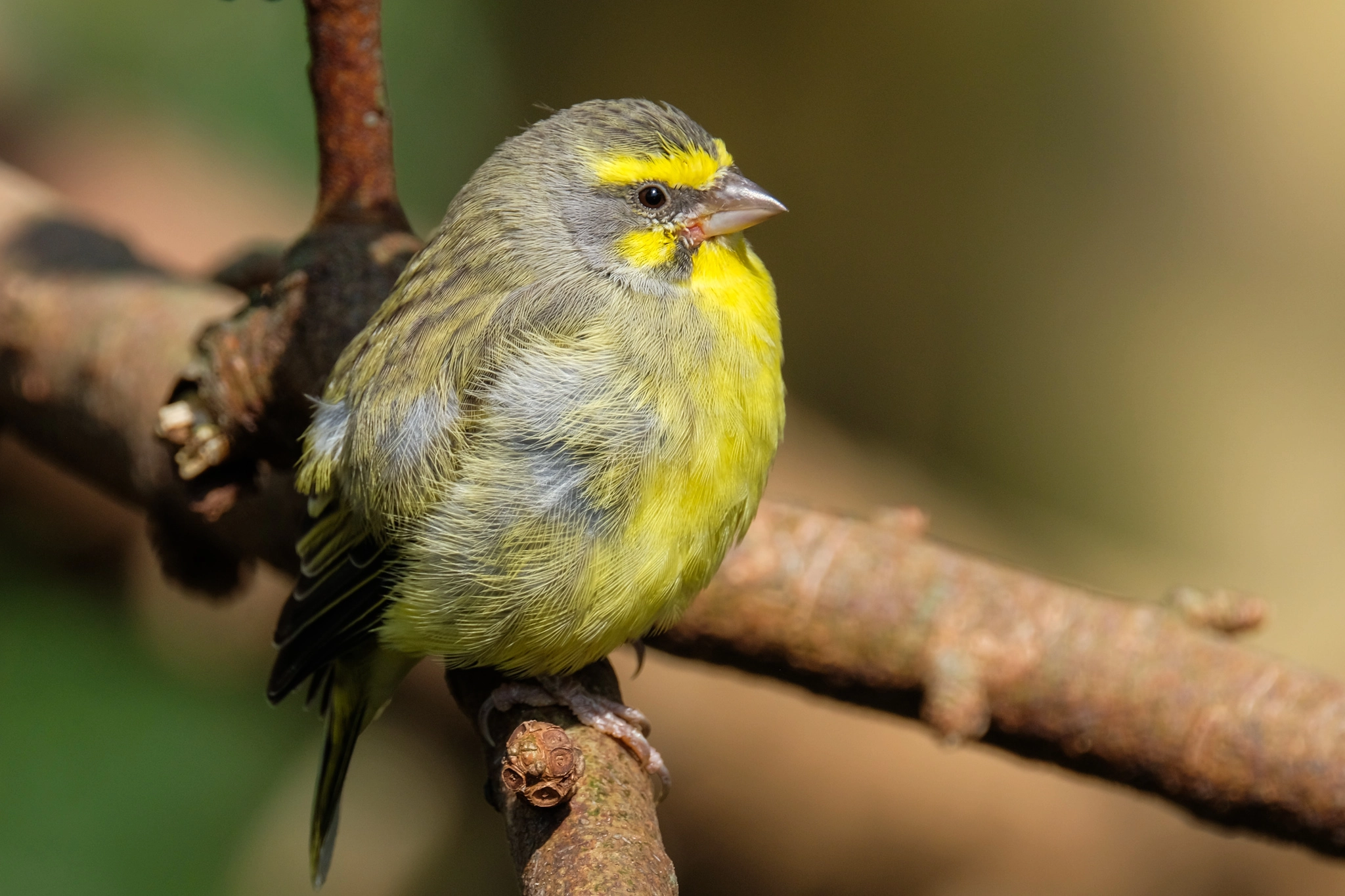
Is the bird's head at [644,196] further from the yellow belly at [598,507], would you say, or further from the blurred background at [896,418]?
the blurred background at [896,418]

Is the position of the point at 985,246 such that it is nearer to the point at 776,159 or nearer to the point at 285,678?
the point at 776,159

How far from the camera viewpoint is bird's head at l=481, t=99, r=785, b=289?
279 cm

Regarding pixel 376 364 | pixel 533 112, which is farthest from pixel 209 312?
pixel 533 112

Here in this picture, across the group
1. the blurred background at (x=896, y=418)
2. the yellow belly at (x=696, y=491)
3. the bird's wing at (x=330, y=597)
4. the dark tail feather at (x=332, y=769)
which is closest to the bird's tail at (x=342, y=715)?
the dark tail feather at (x=332, y=769)

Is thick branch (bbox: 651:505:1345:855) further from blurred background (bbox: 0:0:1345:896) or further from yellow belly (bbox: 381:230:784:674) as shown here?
blurred background (bbox: 0:0:1345:896)

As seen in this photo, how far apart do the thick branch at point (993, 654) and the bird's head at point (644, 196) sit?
885 millimetres

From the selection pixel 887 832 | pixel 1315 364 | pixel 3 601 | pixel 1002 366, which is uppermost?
pixel 1315 364

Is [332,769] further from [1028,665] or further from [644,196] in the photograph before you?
[1028,665]

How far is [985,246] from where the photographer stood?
5871 mm

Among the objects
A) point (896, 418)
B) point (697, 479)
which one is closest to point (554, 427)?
point (697, 479)

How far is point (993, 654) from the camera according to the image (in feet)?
10.6

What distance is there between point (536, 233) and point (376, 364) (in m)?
0.47

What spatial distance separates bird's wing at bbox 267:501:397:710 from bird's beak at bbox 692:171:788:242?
3.13 ft

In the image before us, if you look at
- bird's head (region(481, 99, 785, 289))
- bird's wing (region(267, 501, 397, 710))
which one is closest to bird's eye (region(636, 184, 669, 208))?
bird's head (region(481, 99, 785, 289))
